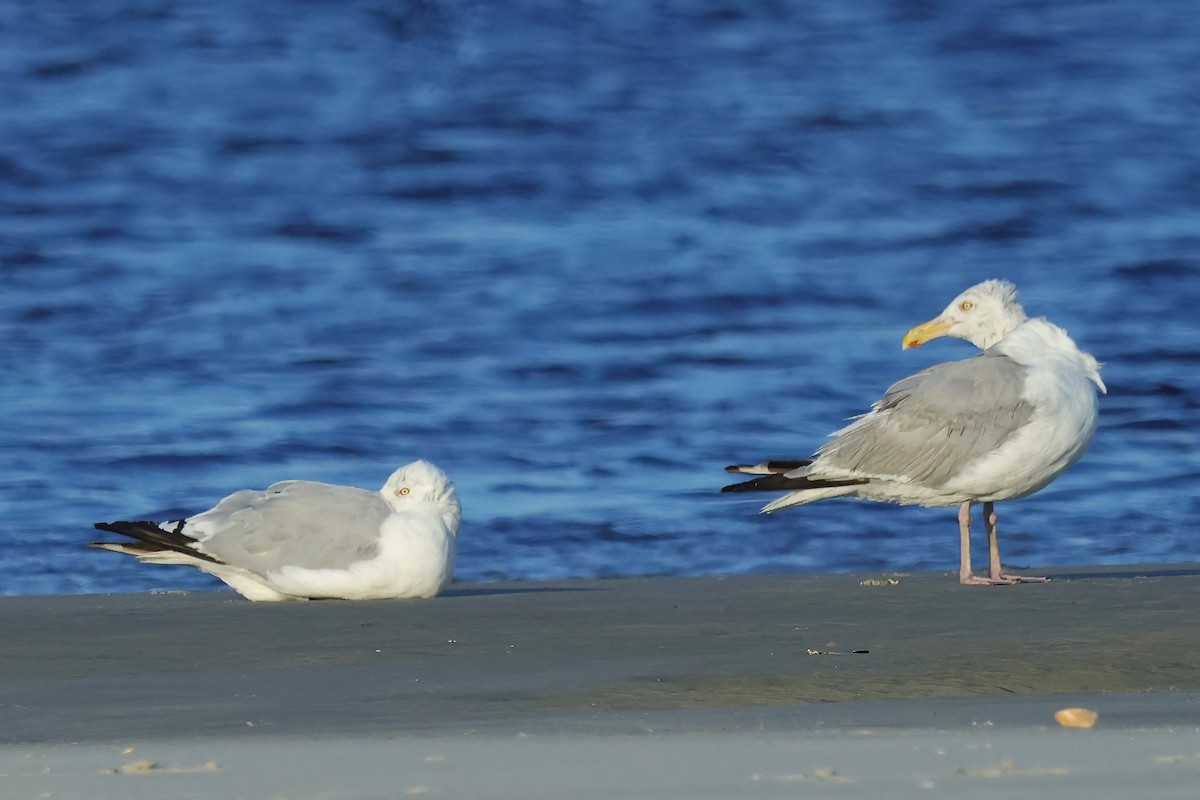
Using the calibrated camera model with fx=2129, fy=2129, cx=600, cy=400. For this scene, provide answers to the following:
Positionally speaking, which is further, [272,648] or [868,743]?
[272,648]

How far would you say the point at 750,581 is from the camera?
890cm

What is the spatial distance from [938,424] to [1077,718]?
4.43 meters

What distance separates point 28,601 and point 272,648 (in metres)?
2.27

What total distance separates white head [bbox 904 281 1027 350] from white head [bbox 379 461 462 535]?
8.12 ft

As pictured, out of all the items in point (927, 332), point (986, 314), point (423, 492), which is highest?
point (986, 314)

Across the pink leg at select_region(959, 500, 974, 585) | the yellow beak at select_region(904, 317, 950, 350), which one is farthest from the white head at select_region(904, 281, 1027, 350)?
the pink leg at select_region(959, 500, 974, 585)

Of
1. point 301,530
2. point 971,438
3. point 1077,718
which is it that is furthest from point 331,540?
point 1077,718

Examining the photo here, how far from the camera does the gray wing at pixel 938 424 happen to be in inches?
339

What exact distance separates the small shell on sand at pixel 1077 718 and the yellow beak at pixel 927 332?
5.21m

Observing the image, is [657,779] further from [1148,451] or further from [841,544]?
[1148,451]

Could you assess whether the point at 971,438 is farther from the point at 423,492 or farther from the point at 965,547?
the point at 423,492

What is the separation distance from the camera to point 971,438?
8.68 meters

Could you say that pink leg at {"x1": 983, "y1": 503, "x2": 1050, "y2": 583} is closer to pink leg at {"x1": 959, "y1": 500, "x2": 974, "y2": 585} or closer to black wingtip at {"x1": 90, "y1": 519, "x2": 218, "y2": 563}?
pink leg at {"x1": 959, "y1": 500, "x2": 974, "y2": 585}

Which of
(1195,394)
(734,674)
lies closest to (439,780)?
(734,674)
